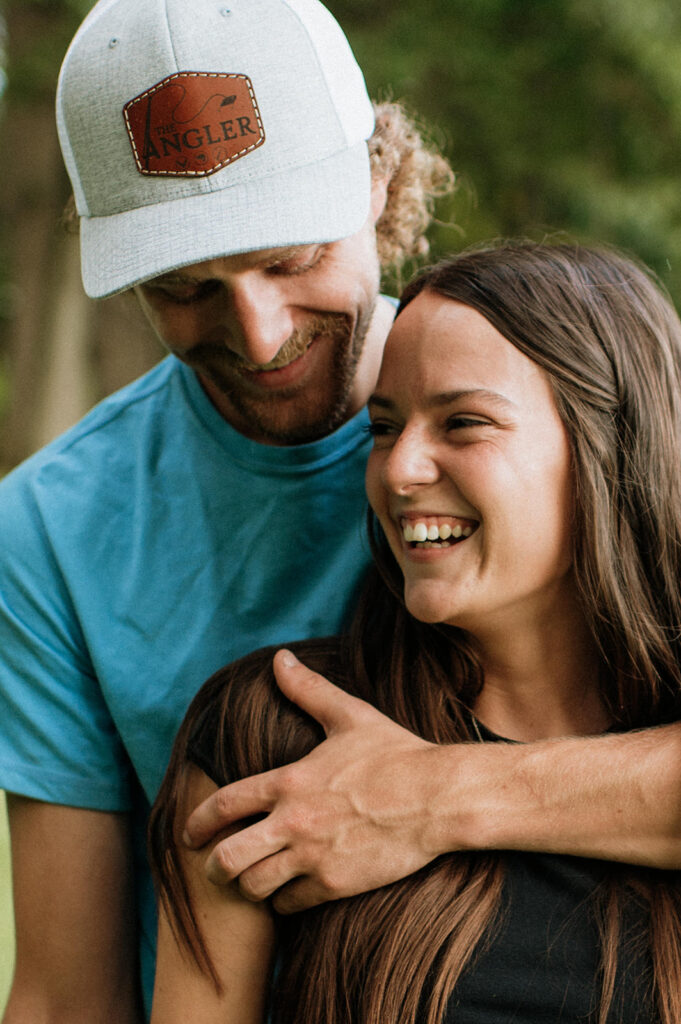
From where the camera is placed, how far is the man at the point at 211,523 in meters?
1.87

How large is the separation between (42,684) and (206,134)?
3.88ft

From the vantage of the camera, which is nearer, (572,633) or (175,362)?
(572,633)

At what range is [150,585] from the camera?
2.40 metres

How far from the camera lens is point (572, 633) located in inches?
86.7

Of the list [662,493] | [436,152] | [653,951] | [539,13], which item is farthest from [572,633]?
[539,13]

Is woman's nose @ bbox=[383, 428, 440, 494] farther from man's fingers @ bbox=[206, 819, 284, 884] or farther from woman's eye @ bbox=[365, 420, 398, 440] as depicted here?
man's fingers @ bbox=[206, 819, 284, 884]

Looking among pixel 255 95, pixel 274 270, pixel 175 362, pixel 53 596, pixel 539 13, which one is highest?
pixel 539 13

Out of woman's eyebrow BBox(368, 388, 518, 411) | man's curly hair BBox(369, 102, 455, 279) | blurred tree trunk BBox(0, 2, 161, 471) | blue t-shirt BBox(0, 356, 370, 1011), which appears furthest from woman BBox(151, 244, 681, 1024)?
blurred tree trunk BBox(0, 2, 161, 471)

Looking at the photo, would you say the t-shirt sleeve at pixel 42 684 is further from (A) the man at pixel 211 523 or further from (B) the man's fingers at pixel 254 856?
(B) the man's fingers at pixel 254 856

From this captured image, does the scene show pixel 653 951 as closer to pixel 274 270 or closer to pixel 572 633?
pixel 572 633

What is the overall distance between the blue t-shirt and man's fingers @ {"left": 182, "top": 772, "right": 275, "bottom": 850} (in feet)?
1.28

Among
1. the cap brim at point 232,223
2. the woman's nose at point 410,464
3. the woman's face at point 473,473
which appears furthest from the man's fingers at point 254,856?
the cap brim at point 232,223

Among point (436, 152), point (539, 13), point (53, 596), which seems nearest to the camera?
point (53, 596)

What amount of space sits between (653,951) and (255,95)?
163 cm
